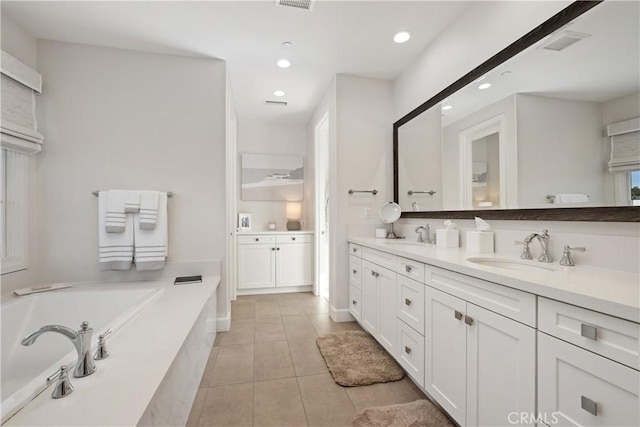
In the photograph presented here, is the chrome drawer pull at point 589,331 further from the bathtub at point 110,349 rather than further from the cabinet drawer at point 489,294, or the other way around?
the bathtub at point 110,349

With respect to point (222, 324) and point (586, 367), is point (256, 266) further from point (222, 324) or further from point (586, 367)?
point (586, 367)

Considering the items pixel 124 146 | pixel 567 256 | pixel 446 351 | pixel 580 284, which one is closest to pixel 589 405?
pixel 580 284

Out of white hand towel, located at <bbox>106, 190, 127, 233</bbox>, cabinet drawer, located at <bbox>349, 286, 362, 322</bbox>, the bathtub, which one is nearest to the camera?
the bathtub

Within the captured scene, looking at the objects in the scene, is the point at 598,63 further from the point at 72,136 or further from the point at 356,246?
the point at 72,136

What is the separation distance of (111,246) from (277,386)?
1.74 m

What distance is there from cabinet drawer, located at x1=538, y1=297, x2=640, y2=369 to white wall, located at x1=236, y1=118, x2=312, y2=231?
3507 millimetres

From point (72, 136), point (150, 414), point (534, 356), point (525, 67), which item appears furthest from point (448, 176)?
point (72, 136)

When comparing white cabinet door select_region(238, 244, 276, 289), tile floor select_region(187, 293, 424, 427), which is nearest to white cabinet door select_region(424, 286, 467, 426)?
tile floor select_region(187, 293, 424, 427)

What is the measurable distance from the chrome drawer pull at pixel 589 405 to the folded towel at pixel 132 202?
279 cm

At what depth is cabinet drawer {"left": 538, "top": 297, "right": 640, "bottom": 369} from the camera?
69 centimetres

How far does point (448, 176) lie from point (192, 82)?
8.04 ft

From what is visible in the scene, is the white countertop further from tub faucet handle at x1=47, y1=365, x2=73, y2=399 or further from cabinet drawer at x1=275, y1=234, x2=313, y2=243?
cabinet drawer at x1=275, y1=234, x2=313, y2=243

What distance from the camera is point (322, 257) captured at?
12.2ft

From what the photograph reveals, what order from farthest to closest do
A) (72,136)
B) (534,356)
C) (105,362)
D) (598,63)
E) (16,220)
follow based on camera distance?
(72,136) < (16,220) < (598,63) < (105,362) < (534,356)
